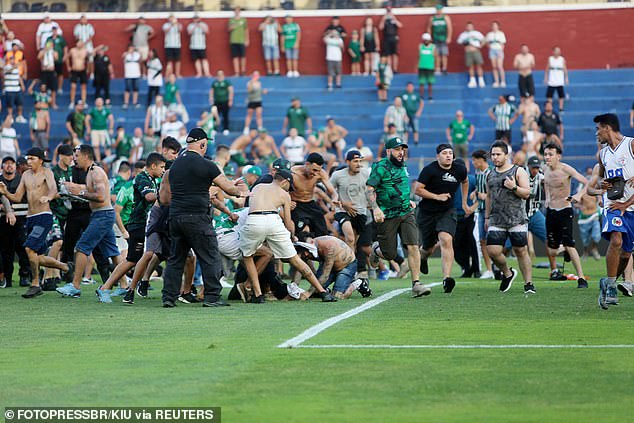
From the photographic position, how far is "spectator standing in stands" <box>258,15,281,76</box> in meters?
38.4

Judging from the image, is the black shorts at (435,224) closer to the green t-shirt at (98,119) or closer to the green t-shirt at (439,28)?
the green t-shirt at (98,119)

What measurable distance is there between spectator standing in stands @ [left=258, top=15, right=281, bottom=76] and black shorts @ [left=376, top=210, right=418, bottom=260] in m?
23.2

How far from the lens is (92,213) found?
16.6 meters

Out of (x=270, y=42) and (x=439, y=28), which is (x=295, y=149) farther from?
(x=439, y=28)

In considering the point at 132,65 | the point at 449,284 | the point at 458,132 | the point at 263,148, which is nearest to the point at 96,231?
the point at 449,284

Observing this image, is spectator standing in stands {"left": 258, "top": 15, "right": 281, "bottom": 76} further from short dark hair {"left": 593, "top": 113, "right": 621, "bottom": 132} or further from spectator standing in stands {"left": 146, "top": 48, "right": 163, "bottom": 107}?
short dark hair {"left": 593, "top": 113, "right": 621, "bottom": 132}

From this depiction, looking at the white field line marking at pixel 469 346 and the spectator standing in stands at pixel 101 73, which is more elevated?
the spectator standing in stands at pixel 101 73

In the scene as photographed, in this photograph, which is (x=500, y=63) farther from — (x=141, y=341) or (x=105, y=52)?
(x=141, y=341)

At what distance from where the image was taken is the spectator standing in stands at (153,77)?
3666cm

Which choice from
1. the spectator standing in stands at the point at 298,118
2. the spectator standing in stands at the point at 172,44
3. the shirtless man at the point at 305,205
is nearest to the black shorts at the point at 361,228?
the shirtless man at the point at 305,205

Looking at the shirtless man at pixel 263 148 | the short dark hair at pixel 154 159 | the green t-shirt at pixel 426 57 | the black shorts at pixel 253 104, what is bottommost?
the shirtless man at pixel 263 148

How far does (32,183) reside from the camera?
1714cm

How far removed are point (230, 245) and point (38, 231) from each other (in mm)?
3196

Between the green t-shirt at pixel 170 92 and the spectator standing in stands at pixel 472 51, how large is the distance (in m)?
9.06
